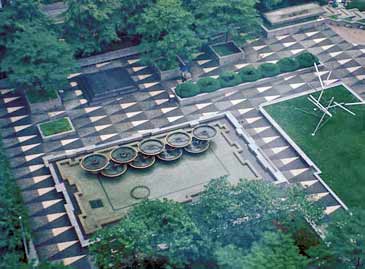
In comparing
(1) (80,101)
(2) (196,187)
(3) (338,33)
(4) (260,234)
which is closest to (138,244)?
(4) (260,234)

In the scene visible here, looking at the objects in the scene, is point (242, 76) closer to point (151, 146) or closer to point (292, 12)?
Result: point (292, 12)

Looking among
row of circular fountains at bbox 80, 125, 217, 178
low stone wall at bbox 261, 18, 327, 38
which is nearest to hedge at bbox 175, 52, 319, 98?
low stone wall at bbox 261, 18, 327, 38

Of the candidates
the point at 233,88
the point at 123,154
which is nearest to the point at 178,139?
the point at 123,154

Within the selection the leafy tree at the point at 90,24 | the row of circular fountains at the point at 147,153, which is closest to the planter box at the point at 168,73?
the leafy tree at the point at 90,24

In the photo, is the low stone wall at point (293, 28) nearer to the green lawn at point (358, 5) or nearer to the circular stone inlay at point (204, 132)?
the green lawn at point (358, 5)

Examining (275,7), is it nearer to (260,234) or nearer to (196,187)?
(196,187)

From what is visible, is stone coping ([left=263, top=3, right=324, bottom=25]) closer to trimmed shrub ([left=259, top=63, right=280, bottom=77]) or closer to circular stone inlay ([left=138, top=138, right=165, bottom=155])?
trimmed shrub ([left=259, top=63, right=280, bottom=77])
